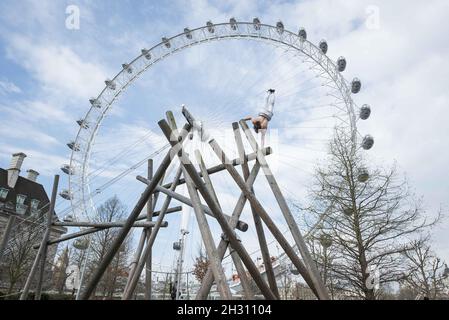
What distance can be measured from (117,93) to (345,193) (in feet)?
66.7

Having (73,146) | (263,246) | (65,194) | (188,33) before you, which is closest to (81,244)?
(65,194)

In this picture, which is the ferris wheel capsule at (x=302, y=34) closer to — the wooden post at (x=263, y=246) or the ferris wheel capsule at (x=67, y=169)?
the wooden post at (x=263, y=246)

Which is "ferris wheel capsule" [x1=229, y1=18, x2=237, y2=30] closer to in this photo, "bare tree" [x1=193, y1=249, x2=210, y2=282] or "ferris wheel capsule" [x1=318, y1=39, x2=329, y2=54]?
"ferris wheel capsule" [x1=318, y1=39, x2=329, y2=54]

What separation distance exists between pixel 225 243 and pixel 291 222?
1133mm

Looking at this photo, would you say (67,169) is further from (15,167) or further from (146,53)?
(15,167)

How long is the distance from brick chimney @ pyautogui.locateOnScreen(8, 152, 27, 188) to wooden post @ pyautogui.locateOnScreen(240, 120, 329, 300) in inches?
2004

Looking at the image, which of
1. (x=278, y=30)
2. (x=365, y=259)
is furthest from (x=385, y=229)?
(x=278, y=30)

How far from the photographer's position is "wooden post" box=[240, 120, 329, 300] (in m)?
4.57

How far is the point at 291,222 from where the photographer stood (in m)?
4.99

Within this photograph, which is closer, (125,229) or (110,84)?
(125,229)

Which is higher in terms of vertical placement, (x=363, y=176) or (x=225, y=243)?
(x=363, y=176)

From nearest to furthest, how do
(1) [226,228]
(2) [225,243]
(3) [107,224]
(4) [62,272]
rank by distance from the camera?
(1) [226,228]
(2) [225,243]
(3) [107,224]
(4) [62,272]
